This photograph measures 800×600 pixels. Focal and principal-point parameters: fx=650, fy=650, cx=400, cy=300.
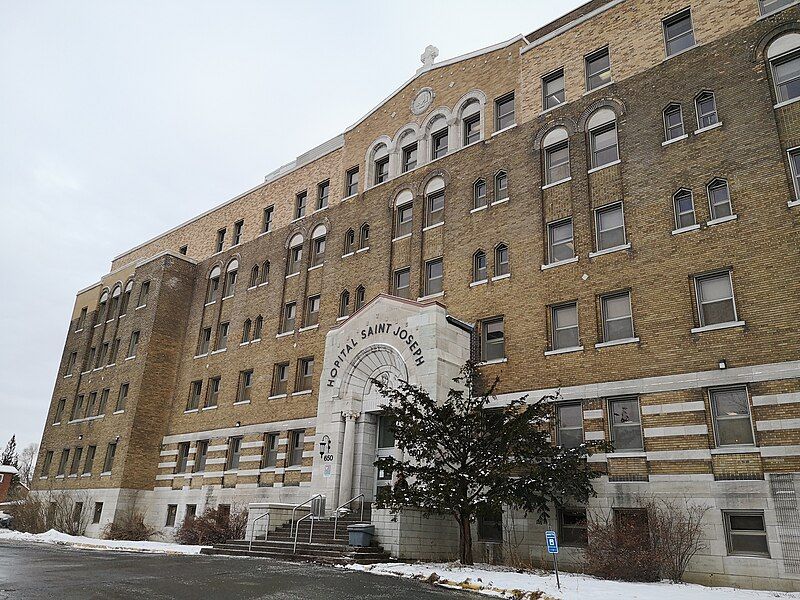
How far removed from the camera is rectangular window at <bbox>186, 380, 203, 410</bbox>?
3809cm

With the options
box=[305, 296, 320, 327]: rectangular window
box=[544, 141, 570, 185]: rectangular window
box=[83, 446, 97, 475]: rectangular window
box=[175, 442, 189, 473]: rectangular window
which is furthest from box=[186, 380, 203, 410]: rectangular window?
box=[544, 141, 570, 185]: rectangular window

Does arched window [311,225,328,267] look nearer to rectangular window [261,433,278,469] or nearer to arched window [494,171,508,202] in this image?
rectangular window [261,433,278,469]

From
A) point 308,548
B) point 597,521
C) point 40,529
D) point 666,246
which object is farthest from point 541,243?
point 40,529

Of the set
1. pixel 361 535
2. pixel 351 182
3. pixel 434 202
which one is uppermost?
pixel 351 182

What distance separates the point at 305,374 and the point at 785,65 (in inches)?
937

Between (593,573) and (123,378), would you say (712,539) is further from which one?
(123,378)

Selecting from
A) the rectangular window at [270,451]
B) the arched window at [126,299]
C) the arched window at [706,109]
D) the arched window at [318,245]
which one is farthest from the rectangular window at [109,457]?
the arched window at [706,109]

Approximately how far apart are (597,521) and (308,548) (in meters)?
9.03

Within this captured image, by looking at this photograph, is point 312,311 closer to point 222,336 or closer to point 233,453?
point 222,336

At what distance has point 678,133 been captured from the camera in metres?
22.9

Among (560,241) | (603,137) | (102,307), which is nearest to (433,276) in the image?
(560,241)

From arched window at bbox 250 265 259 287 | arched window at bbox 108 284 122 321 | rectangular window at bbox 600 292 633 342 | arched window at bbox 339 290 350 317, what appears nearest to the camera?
rectangular window at bbox 600 292 633 342

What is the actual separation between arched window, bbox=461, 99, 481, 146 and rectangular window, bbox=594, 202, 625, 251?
816 centimetres

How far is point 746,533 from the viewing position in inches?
700
